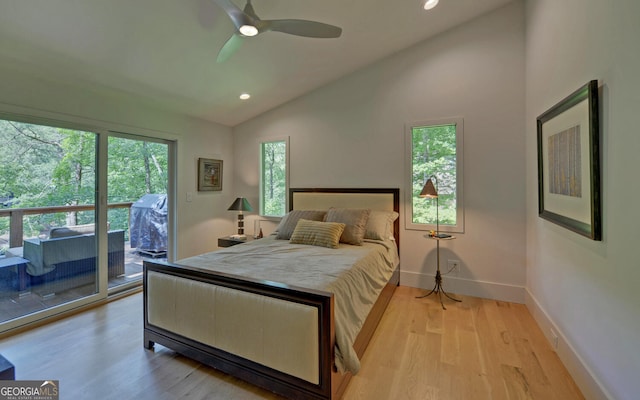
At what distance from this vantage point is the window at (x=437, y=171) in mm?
3418

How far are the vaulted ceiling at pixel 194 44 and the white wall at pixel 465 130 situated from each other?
274mm

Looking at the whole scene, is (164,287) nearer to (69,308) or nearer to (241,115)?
(69,308)

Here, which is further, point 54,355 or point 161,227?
point 161,227

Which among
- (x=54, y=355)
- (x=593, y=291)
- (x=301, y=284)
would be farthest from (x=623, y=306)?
(x=54, y=355)

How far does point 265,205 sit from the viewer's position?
15.5 feet

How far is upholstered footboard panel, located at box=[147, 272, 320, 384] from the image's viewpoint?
162 centimetres

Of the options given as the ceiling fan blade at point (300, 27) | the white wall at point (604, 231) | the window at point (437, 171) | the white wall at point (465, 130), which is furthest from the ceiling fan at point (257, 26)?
the window at point (437, 171)

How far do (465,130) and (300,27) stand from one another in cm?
230

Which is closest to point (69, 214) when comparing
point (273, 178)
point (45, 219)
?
point (45, 219)

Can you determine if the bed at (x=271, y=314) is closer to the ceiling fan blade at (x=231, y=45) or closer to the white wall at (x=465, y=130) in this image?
the white wall at (x=465, y=130)

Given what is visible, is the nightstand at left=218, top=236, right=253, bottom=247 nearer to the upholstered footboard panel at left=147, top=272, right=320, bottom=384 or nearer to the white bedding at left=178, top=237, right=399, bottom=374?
the white bedding at left=178, top=237, right=399, bottom=374

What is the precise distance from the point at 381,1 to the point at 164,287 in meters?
3.13


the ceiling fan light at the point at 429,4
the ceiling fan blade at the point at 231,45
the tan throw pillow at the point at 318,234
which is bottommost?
the tan throw pillow at the point at 318,234

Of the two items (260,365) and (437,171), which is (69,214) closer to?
(260,365)
